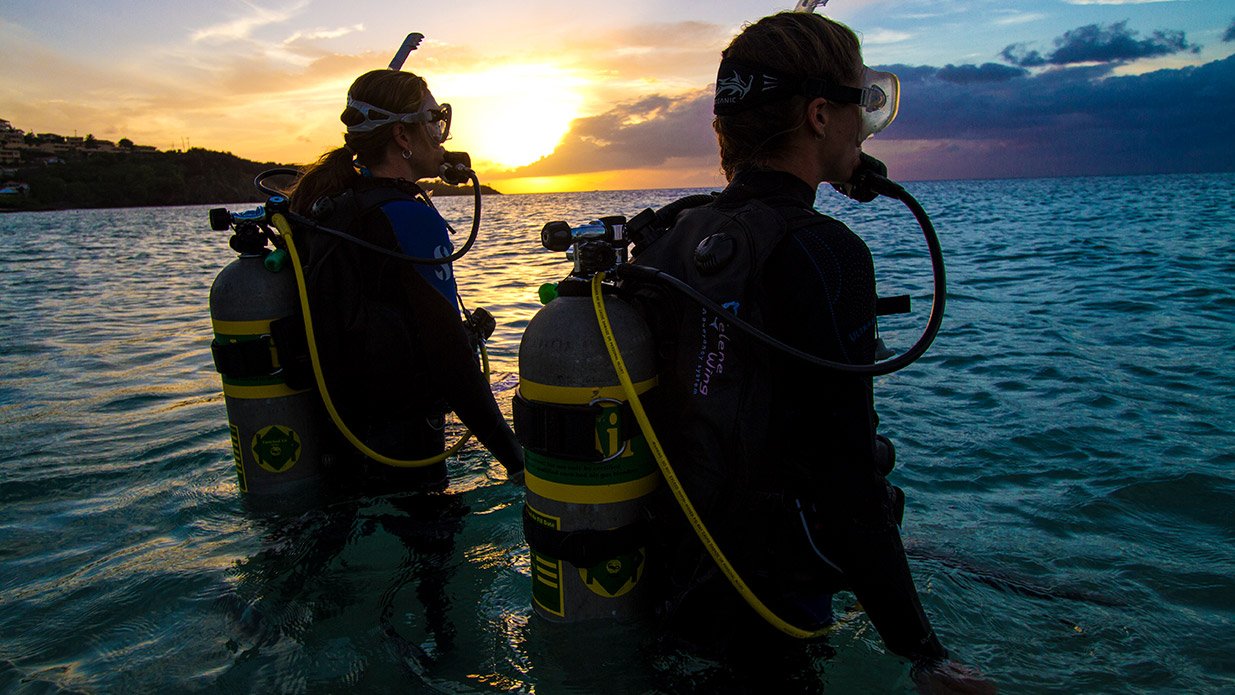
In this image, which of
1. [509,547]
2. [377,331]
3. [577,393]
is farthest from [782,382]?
[509,547]

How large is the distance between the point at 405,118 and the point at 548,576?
225cm

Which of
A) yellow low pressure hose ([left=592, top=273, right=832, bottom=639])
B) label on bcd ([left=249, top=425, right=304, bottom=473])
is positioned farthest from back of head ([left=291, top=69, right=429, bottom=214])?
yellow low pressure hose ([left=592, top=273, right=832, bottom=639])

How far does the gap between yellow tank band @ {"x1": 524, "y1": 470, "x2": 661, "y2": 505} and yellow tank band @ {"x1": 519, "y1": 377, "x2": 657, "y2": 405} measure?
0.80 ft

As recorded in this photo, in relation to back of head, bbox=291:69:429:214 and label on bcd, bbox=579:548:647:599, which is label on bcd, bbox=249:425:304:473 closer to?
back of head, bbox=291:69:429:214

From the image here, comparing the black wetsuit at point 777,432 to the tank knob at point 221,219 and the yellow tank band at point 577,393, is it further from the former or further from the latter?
the tank knob at point 221,219

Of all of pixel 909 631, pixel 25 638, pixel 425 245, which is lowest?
pixel 25 638

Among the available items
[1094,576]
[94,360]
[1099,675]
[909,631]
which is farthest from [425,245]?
[94,360]

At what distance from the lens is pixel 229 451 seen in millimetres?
5496

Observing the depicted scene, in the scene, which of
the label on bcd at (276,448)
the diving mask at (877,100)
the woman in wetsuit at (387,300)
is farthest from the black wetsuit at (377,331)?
the diving mask at (877,100)

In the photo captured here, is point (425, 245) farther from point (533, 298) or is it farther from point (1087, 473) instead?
point (533, 298)

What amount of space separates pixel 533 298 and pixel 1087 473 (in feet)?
29.2

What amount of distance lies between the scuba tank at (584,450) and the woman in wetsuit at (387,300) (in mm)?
1085

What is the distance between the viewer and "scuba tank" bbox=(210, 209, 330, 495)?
3.07 m

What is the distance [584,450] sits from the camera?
6.50 ft
